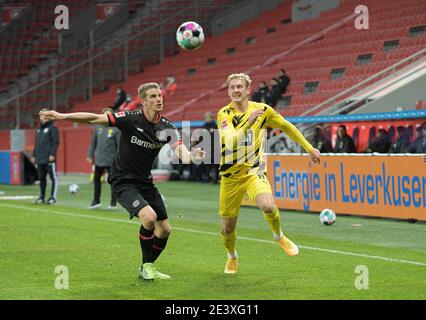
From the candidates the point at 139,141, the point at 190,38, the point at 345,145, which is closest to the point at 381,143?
the point at 345,145

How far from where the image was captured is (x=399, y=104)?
24.8 m

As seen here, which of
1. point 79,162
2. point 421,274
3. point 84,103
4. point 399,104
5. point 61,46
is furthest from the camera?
point 61,46

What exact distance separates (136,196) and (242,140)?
1.48 meters

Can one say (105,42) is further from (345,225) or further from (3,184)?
(345,225)

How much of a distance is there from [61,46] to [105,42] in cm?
220

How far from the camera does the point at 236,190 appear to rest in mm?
10672

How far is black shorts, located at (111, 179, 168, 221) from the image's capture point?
9992mm

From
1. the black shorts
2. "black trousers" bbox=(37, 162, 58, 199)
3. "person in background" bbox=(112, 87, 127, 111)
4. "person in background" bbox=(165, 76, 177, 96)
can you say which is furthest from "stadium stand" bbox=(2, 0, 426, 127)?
the black shorts

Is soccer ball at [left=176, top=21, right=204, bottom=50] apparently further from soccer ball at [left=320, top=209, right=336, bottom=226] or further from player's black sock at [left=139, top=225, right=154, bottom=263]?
player's black sock at [left=139, top=225, right=154, bottom=263]

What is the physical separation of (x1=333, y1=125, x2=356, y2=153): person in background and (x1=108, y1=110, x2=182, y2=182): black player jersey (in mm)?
11918

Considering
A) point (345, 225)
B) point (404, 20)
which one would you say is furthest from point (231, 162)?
point (404, 20)

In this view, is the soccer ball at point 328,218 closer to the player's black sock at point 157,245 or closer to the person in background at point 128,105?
the player's black sock at point 157,245

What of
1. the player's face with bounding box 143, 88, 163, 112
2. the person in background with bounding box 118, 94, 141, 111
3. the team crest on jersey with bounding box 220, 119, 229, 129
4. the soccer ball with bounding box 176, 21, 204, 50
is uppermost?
the soccer ball with bounding box 176, 21, 204, 50

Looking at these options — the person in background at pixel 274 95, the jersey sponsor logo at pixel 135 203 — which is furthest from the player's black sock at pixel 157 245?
the person in background at pixel 274 95
